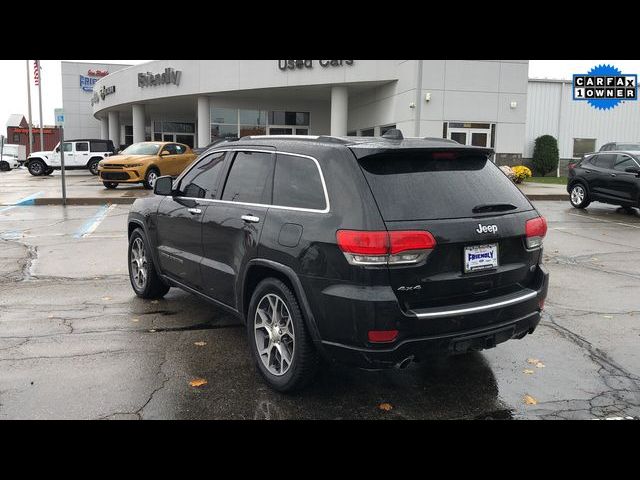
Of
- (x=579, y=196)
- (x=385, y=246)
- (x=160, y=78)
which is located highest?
(x=160, y=78)

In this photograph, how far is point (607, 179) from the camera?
15.1m

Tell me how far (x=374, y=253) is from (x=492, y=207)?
1008 mm

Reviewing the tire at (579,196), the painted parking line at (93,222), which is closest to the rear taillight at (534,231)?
the painted parking line at (93,222)

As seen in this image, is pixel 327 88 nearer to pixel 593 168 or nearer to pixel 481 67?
pixel 481 67

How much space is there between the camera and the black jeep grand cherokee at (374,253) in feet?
11.3

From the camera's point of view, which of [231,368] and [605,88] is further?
[605,88]

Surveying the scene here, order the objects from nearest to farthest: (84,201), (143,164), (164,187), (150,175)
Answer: (164,187), (84,201), (143,164), (150,175)

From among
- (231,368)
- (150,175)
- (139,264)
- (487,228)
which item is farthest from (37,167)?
(487,228)

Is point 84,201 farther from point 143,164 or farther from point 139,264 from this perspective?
point 139,264

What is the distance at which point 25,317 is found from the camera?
5.85 m

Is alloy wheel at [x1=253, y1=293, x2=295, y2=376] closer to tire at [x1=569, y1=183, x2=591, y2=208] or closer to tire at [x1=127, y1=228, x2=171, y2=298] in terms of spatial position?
tire at [x1=127, y1=228, x2=171, y2=298]

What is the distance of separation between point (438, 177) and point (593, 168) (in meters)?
Result: 13.6

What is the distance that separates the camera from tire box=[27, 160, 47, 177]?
32.8 meters
